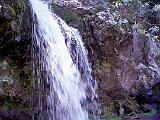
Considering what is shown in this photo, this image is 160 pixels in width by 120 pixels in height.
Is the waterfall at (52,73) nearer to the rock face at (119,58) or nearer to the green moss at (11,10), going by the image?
A: the green moss at (11,10)

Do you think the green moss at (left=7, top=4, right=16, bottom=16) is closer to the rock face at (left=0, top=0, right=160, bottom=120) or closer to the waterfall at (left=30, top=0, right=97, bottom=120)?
the waterfall at (left=30, top=0, right=97, bottom=120)

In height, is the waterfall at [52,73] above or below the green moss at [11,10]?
below

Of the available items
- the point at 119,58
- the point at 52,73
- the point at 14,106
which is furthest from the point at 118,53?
the point at 14,106

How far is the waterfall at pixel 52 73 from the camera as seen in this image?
4621 millimetres

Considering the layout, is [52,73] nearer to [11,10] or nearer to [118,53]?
[11,10]

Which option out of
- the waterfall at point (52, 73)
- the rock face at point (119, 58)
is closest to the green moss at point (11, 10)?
the waterfall at point (52, 73)

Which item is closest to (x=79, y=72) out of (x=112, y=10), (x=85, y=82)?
(x=85, y=82)

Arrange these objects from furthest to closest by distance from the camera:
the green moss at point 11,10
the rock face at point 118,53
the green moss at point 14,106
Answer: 1. the rock face at point 118,53
2. the green moss at point 14,106
3. the green moss at point 11,10

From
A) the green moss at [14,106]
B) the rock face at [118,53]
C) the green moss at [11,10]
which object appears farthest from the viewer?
the rock face at [118,53]

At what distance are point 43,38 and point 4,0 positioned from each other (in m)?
0.72

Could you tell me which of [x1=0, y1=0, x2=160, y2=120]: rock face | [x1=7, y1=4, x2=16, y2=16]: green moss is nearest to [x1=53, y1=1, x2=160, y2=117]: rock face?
[x1=0, y1=0, x2=160, y2=120]: rock face

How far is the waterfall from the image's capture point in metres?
4.62

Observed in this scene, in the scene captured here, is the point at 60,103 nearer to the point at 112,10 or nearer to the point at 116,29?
the point at 116,29

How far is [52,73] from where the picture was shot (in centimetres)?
465
